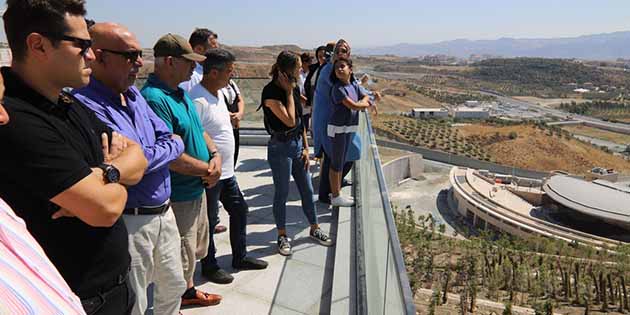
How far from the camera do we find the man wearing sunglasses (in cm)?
143

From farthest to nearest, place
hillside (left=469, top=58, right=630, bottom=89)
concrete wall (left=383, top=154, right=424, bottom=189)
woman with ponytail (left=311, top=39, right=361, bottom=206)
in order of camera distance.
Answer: hillside (left=469, top=58, right=630, bottom=89) → concrete wall (left=383, top=154, right=424, bottom=189) → woman with ponytail (left=311, top=39, right=361, bottom=206)

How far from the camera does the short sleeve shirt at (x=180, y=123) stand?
8.88 feet

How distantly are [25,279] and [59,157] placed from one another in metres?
0.57

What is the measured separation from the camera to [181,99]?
285cm

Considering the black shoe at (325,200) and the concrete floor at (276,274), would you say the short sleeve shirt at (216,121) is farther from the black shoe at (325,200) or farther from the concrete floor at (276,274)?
the black shoe at (325,200)

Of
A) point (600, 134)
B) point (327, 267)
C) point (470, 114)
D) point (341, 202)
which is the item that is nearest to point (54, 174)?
point (327, 267)

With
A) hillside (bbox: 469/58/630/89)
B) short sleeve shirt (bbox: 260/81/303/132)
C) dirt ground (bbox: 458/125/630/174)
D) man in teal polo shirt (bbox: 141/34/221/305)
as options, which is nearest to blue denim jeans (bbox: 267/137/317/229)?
short sleeve shirt (bbox: 260/81/303/132)

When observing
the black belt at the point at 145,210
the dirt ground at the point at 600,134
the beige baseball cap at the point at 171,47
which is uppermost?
the beige baseball cap at the point at 171,47

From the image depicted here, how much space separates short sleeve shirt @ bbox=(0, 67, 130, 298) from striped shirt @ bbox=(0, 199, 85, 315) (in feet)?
1.19

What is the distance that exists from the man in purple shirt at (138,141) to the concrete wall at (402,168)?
23643 mm

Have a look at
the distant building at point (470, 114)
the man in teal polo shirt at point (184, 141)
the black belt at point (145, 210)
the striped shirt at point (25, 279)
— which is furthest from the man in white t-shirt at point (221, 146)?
the distant building at point (470, 114)

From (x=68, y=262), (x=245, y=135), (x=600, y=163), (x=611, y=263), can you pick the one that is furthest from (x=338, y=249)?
Answer: (x=600, y=163)

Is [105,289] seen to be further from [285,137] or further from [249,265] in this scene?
[285,137]

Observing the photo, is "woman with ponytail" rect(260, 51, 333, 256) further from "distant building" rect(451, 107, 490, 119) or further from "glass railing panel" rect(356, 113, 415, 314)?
"distant building" rect(451, 107, 490, 119)
